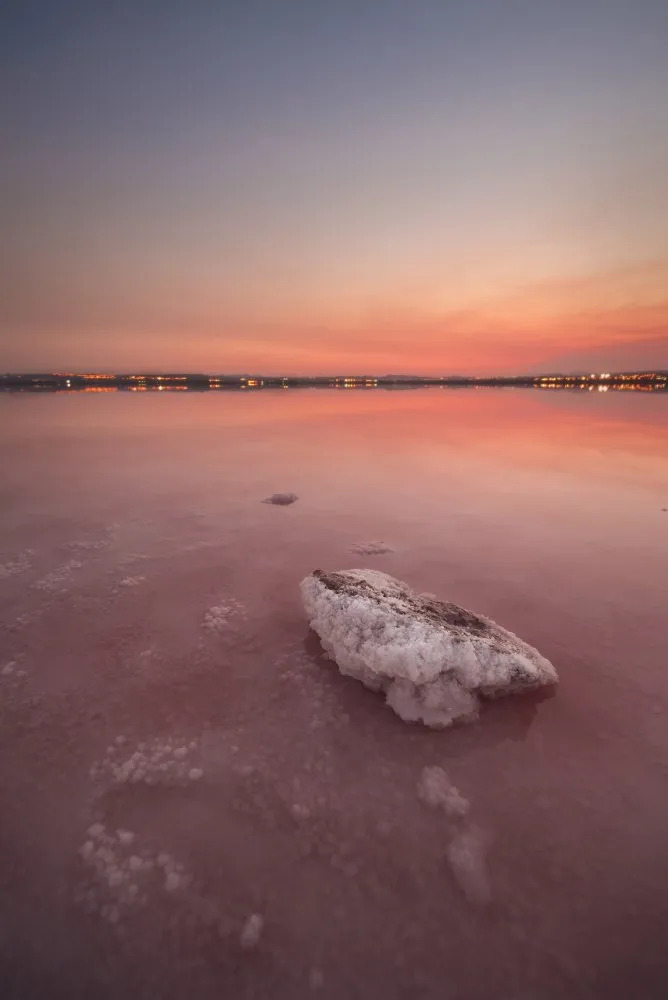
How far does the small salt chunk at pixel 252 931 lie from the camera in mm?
2301

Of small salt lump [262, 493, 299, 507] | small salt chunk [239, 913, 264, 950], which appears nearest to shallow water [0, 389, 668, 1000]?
small salt chunk [239, 913, 264, 950]

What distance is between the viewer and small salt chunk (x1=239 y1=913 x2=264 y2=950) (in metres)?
2.30

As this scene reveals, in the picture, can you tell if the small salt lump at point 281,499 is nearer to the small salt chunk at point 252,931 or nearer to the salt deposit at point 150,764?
the salt deposit at point 150,764

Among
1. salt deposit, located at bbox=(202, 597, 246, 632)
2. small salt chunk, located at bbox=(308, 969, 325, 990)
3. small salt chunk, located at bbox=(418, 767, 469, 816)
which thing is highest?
salt deposit, located at bbox=(202, 597, 246, 632)

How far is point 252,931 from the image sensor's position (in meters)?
2.35

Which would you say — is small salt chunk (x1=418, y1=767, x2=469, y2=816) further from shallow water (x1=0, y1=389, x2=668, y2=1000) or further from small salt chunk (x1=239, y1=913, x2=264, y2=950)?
small salt chunk (x1=239, y1=913, x2=264, y2=950)

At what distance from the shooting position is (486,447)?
59.8 feet

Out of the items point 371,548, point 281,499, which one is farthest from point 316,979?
point 281,499

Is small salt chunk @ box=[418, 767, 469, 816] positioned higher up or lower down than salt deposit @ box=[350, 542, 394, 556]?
lower down

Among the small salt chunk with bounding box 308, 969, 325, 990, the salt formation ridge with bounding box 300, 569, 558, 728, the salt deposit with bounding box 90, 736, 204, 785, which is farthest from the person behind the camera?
the salt formation ridge with bounding box 300, 569, 558, 728

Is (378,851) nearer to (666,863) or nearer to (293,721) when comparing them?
(293,721)

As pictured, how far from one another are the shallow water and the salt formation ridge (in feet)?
0.58

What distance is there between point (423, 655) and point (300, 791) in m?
1.40

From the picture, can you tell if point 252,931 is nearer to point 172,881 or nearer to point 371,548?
point 172,881
